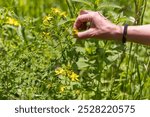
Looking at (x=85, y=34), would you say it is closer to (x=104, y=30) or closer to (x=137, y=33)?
(x=104, y=30)

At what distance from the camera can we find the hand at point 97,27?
2.72 m

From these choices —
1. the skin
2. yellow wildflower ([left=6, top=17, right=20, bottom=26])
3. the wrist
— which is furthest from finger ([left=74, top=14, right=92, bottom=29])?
yellow wildflower ([left=6, top=17, right=20, bottom=26])

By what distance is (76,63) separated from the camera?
2.87 metres

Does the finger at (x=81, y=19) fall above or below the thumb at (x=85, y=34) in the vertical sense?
above

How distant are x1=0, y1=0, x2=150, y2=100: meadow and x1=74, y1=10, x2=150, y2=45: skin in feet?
0.23

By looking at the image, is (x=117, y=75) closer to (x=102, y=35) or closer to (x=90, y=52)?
(x=90, y=52)

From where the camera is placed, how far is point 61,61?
8.86 ft

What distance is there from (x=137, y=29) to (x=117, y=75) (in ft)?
2.14

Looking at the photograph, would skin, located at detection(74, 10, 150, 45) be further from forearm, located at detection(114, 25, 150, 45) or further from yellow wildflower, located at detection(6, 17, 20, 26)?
yellow wildflower, located at detection(6, 17, 20, 26)

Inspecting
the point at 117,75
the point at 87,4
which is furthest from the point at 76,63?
the point at 117,75

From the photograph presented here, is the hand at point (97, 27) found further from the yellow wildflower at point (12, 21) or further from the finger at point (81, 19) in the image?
the yellow wildflower at point (12, 21)

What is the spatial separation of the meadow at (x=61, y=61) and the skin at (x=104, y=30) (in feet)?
0.23

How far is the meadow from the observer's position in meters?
2.65

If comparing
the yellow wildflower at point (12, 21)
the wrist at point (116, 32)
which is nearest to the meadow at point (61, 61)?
the yellow wildflower at point (12, 21)
